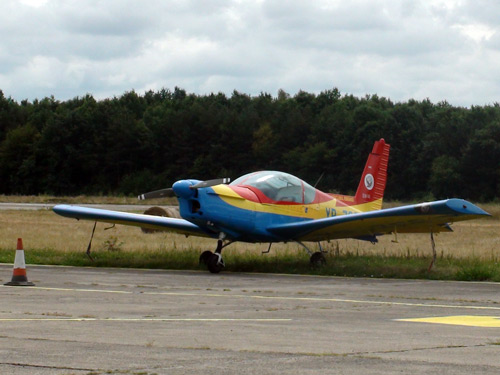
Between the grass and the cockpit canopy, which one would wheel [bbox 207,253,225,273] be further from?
the cockpit canopy

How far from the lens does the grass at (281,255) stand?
17.7m

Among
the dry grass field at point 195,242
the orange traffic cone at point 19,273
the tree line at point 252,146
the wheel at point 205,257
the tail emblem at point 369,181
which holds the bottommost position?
the orange traffic cone at point 19,273

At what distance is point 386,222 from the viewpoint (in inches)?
699

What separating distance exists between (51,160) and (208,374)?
3410 inches

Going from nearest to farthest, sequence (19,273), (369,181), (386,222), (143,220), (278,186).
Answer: (19,273)
(386,222)
(278,186)
(143,220)
(369,181)

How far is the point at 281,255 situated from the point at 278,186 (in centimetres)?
237

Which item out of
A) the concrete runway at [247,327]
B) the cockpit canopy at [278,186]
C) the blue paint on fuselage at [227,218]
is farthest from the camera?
the cockpit canopy at [278,186]

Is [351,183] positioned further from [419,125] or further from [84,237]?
[84,237]

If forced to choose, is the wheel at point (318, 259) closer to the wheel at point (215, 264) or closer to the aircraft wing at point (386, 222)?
the aircraft wing at point (386, 222)

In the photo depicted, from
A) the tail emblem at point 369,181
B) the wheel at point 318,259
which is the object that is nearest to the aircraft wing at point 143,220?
the wheel at point 318,259

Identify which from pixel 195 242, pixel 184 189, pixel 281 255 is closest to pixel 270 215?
pixel 184 189

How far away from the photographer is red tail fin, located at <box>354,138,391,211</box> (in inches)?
866

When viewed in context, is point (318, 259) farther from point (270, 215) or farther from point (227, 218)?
point (227, 218)

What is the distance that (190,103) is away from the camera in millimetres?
104188
